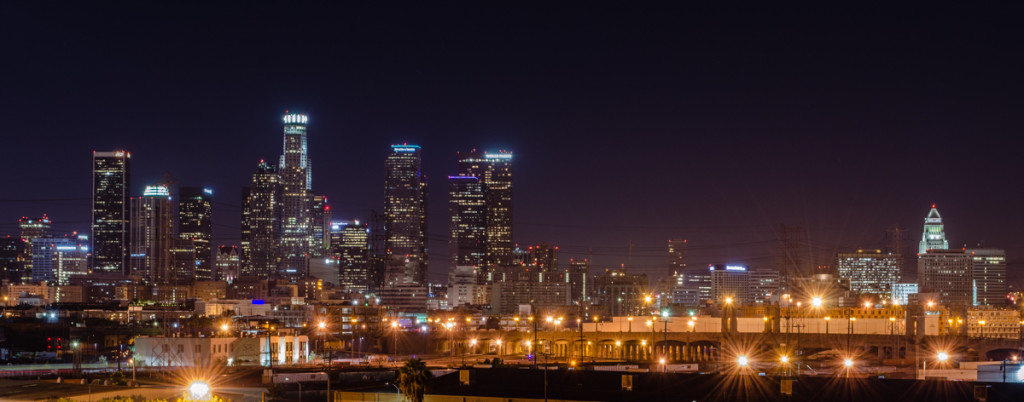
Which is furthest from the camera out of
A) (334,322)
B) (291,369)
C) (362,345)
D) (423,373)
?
(334,322)

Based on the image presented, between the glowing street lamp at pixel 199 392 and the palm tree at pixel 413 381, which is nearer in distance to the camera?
the palm tree at pixel 413 381

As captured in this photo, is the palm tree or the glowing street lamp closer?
the palm tree

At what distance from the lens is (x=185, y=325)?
534 ft

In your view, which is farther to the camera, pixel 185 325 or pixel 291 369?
pixel 185 325

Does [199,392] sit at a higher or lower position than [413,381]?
lower

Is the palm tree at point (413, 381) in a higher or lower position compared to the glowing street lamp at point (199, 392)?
higher

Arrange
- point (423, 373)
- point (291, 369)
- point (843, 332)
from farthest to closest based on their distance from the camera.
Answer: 1. point (843, 332)
2. point (291, 369)
3. point (423, 373)

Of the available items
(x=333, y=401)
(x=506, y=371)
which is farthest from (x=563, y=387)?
(x=333, y=401)

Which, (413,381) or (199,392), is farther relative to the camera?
(199,392)

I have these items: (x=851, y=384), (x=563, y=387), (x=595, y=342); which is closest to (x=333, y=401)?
(x=563, y=387)

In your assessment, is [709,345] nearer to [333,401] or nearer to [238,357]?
[238,357]

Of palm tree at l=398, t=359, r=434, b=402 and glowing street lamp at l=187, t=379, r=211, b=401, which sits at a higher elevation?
palm tree at l=398, t=359, r=434, b=402

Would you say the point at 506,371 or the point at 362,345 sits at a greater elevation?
the point at 506,371

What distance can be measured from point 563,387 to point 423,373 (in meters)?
8.13
